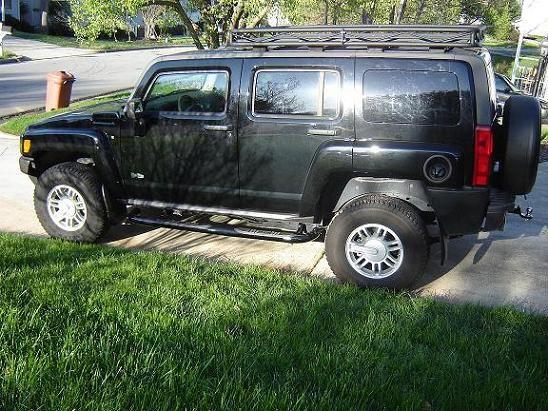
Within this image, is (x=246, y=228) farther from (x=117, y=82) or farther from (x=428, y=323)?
(x=117, y=82)

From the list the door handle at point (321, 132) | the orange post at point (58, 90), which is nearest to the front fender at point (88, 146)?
the door handle at point (321, 132)

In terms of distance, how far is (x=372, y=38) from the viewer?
5113mm

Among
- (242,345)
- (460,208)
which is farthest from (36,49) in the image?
(242,345)

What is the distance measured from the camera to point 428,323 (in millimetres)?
3939

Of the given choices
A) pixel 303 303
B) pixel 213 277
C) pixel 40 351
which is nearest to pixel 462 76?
pixel 303 303

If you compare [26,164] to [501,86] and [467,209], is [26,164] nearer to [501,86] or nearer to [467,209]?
[467,209]

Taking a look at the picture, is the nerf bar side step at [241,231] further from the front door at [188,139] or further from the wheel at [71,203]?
the wheel at [71,203]

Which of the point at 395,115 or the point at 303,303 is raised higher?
the point at 395,115

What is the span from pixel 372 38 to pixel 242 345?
3.03m

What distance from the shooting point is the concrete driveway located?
5012 mm

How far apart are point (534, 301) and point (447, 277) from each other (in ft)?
2.52

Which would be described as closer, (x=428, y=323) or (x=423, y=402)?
(x=423, y=402)

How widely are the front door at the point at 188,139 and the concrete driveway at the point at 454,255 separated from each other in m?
0.65

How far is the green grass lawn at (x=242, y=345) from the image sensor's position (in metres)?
2.78
